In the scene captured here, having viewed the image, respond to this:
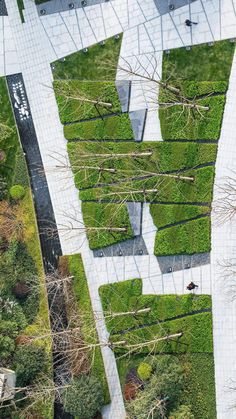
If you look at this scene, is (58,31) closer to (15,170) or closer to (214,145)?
(15,170)

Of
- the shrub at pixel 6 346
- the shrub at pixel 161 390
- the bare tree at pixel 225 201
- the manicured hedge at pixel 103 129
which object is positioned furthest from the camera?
the manicured hedge at pixel 103 129

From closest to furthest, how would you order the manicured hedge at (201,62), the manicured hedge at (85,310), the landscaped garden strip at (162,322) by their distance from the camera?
the manicured hedge at (201,62), the landscaped garden strip at (162,322), the manicured hedge at (85,310)

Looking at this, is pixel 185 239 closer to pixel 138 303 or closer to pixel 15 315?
pixel 138 303

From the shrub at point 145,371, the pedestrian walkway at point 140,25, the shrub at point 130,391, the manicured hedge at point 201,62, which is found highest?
the pedestrian walkway at point 140,25

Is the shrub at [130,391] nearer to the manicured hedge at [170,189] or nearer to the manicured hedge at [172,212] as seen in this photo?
the manicured hedge at [172,212]

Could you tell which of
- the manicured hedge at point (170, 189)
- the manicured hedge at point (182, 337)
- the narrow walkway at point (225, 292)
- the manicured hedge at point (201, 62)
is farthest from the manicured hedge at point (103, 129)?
the manicured hedge at point (182, 337)

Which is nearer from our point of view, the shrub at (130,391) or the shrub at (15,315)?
the shrub at (130,391)
